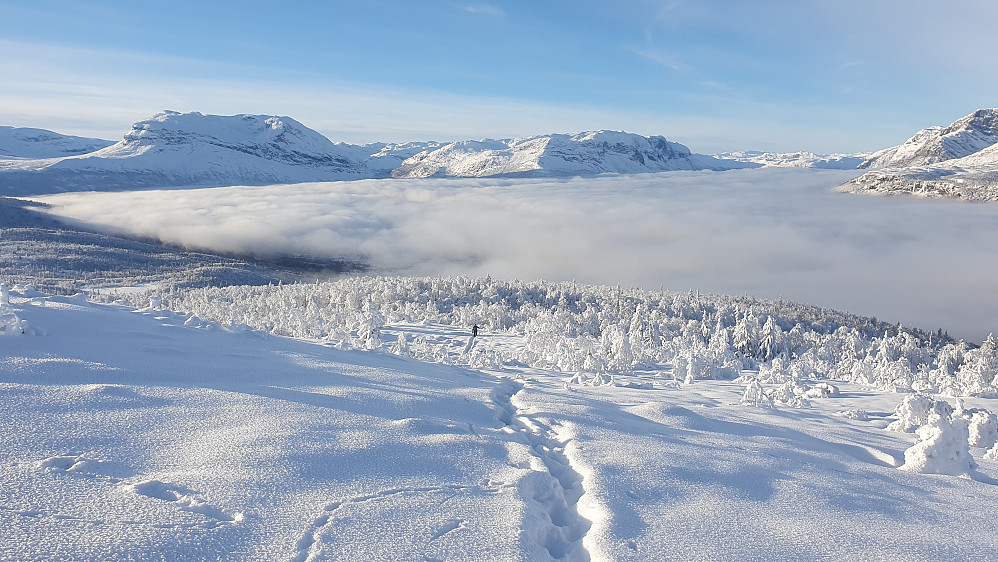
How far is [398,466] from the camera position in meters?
9.43

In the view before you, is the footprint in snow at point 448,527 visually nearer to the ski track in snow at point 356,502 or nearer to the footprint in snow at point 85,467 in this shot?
the ski track in snow at point 356,502

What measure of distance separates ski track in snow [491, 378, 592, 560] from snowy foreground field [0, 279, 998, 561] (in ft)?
0.15

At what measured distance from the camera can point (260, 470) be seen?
8.42 m

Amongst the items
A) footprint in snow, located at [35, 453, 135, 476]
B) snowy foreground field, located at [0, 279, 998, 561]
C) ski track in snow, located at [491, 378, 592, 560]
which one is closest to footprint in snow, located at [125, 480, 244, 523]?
snowy foreground field, located at [0, 279, 998, 561]

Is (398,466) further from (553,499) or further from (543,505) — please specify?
(553,499)

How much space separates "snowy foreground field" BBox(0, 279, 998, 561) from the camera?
6.97 m

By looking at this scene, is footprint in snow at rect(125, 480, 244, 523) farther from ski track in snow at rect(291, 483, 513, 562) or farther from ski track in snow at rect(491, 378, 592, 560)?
ski track in snow at rect(491, 378, 592, 560)

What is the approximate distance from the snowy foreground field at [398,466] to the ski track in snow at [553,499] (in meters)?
0.05

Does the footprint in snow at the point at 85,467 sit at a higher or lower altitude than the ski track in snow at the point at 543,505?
higher

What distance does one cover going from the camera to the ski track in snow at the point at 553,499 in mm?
7926

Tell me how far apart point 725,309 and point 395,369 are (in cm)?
13803

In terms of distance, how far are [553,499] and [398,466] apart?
281 cm

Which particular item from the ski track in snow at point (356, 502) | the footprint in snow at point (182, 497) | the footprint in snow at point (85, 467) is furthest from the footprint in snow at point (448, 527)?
the footprint in snow at point (85, 467)

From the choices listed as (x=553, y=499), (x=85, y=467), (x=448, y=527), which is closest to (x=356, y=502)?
(x=448, y=527)
